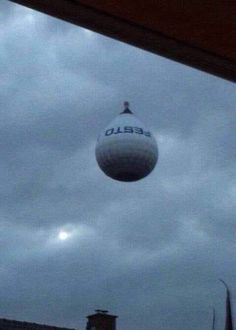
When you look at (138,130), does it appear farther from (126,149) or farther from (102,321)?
(102,321)

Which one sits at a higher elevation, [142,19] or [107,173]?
[107,173]

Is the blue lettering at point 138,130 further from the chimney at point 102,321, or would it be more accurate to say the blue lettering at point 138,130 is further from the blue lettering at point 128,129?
the chimney at point 102,321

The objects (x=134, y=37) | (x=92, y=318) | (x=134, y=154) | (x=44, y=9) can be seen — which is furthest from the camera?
(x=92, y=318)

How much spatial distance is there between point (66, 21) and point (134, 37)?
0.32 m

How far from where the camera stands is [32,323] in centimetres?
2216

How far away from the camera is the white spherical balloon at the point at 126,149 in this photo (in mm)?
15281

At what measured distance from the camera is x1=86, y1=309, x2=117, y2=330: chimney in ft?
70.6

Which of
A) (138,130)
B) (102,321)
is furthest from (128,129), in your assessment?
(102,321)

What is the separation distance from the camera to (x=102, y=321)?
70.7 feet

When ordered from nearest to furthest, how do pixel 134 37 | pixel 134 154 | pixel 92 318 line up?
pixel 134 37
pixel 134 154
pixel 92 318

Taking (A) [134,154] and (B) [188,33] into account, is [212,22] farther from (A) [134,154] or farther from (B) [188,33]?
(A) [134,154]

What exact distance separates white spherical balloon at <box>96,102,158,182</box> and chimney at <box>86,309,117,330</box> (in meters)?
6.84

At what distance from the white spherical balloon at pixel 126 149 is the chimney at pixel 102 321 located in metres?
6.84

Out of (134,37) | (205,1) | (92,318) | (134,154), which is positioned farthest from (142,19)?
(92,318)
